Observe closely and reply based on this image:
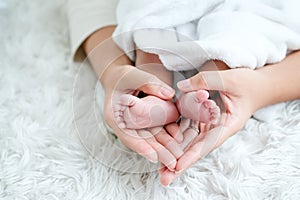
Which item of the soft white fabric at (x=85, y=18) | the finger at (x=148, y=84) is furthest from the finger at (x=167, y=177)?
the soft white fabric at (x=85, y=18)

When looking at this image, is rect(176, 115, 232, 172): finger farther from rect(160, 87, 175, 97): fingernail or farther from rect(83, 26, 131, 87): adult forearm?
rect(83, 26, 131, 87): adult forearm

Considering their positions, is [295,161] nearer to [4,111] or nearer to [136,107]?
[136,107]

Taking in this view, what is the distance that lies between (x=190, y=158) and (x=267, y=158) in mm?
127

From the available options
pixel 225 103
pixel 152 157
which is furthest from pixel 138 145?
pixel 225 103

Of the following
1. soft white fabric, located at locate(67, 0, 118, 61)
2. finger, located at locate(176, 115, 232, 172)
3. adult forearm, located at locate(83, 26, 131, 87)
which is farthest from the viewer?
soft white fabric, located at locate(67, 0, 118, 61)

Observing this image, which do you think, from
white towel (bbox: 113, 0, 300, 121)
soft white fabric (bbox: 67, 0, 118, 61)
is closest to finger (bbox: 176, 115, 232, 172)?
white towel (bbox: 113, 0, 300, 121)

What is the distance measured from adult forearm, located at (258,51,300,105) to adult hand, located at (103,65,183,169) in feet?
0.51

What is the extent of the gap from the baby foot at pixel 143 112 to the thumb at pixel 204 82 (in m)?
0.03

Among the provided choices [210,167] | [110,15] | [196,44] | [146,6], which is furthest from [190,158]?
[110,15]

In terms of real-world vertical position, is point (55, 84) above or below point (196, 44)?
below

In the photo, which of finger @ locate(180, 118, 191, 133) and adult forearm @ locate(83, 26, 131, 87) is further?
adult forearm @ locate(83, 26, 131, 87)

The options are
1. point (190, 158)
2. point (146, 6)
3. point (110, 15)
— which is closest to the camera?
point (190, 158)

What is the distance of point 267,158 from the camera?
2.37 feet

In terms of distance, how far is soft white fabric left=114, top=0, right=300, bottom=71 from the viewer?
73cm
